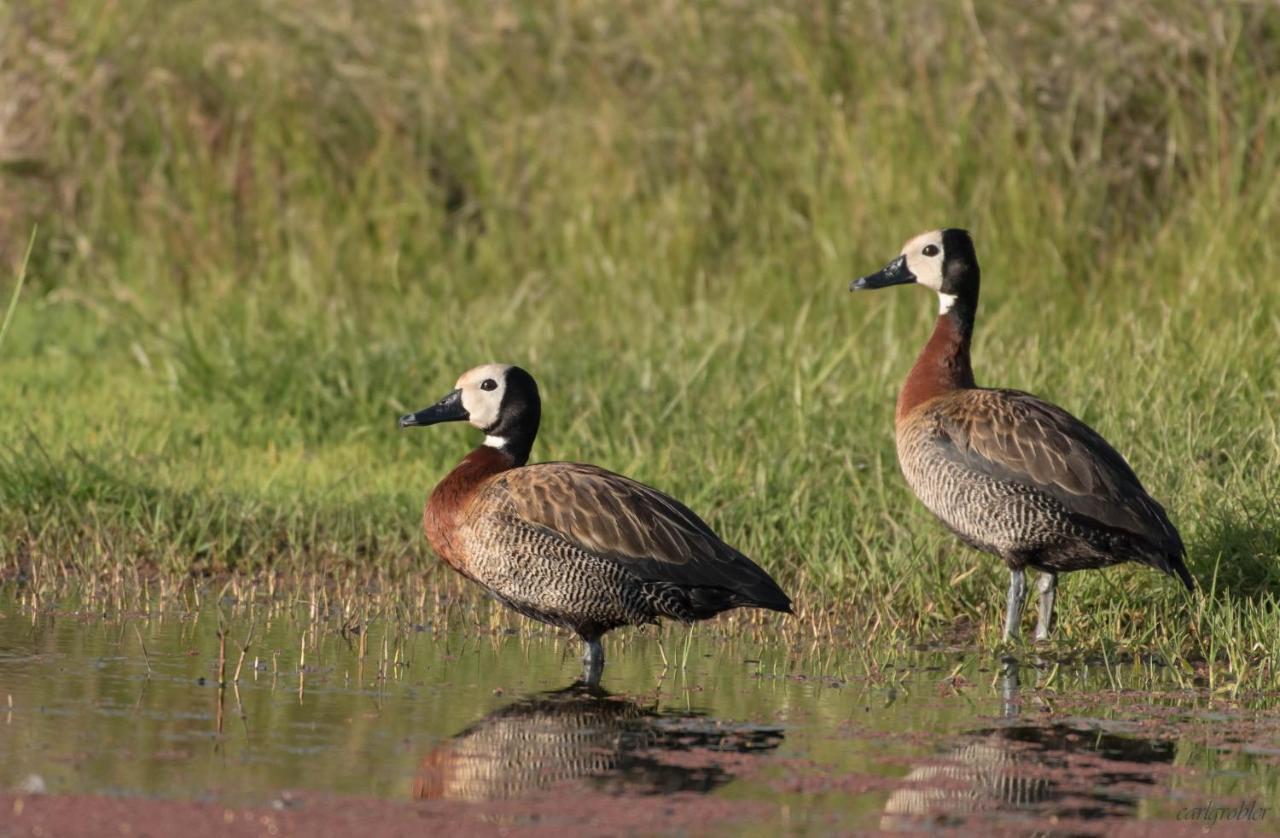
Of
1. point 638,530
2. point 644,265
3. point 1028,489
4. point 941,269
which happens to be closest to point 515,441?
point 638,530

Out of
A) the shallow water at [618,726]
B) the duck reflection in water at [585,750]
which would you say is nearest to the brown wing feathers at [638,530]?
the shallow water at [618,726]

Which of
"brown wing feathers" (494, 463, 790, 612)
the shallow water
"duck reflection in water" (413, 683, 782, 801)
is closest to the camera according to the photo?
the shallow water

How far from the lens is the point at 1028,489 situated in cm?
740

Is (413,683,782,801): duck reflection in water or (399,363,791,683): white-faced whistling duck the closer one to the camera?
(413,683,782,801): duck reflection in water

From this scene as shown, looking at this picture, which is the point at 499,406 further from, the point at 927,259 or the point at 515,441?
the point at 927,259

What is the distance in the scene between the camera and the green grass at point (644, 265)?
859cm

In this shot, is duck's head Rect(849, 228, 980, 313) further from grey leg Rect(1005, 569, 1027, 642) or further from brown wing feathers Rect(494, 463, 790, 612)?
brown wing feathers Rect(494, 463, 790, 612)

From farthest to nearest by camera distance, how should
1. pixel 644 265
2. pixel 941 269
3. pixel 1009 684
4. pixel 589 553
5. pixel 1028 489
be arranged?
pixel 644 265
pixel 941 269
pixel 1028 489
pixel 589 553
pixel 1009 684

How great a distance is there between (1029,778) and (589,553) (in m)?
1.97

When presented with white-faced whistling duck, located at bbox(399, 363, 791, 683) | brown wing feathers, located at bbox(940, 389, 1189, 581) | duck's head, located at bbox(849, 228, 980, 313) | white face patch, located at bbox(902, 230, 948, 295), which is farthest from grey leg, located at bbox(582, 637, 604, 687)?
white face patch, located at bbox(902, 230, 948, 295)

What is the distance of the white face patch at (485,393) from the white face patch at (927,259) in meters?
2.00

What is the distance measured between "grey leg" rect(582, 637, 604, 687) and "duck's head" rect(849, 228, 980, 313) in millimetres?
2319

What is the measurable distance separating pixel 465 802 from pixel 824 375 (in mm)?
5274

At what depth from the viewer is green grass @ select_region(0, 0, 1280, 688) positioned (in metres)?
8.59
